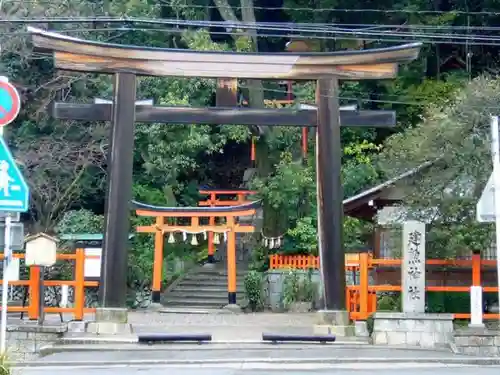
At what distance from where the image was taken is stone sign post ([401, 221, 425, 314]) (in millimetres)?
16078

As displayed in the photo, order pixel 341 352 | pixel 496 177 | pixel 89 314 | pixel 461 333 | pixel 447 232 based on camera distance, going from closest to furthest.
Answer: pixel 496 177, pixel 341 352, pixel 461 333, pixel 447 232, pixel 89 314

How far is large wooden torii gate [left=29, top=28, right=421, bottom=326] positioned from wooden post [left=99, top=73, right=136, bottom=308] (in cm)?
2

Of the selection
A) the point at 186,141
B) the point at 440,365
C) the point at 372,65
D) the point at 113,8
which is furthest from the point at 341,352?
the point at 113,8

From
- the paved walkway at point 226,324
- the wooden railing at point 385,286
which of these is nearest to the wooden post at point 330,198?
the wooden railing at point 385,286

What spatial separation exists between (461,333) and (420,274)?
4.73 feet

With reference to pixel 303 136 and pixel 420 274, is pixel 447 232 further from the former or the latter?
pixel 303 136

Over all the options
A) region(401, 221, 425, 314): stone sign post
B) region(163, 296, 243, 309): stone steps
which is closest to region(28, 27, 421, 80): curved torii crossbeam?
region(401, 221, 425, 314): stone sign post

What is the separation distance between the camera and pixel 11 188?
962 centimetres

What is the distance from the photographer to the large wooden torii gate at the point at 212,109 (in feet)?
56.2

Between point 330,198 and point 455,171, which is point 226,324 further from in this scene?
point 455,171

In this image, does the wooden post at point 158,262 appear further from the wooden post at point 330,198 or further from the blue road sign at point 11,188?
the blue road sign at point 11,188

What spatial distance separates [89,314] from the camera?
23547 mm

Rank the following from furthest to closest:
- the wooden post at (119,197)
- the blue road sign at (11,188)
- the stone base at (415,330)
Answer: the wooden post at (119,197) < the stone base at (415,330) < the blue road sign at (11,188)

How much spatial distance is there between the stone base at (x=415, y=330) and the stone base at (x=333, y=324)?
1.11 m
